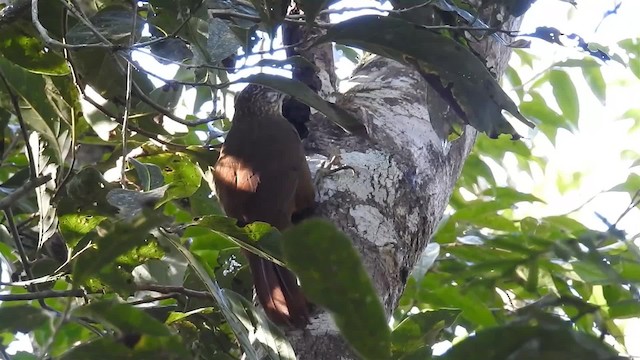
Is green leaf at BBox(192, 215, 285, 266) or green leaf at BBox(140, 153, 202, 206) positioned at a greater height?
green leaf at BBox(140, 153, 202, 206)

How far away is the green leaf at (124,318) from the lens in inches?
25.1

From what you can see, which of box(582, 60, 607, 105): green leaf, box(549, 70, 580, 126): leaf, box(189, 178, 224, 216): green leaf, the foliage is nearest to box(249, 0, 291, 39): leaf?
the foliage

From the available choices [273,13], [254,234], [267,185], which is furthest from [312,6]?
[267,185]

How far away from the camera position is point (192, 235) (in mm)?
1832

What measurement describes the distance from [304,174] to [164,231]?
60 cm

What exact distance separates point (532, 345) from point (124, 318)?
1.07 ft

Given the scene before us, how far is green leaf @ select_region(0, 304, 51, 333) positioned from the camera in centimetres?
76

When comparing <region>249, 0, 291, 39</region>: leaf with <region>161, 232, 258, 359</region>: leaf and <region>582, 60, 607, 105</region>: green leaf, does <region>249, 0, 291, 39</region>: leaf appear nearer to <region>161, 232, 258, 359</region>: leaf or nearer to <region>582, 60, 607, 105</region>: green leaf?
<region>161, 232, 258, 359</region>: leaf

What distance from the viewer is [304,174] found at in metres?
1.74

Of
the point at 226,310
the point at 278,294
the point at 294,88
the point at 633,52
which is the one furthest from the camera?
the point at 633,52

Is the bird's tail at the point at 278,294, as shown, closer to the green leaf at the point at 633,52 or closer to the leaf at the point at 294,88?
the leaf at the point at 294,88

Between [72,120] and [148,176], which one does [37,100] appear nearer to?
[72,120]

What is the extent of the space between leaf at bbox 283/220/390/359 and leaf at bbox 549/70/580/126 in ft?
6.29

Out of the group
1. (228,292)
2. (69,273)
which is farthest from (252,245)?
(69,273)
